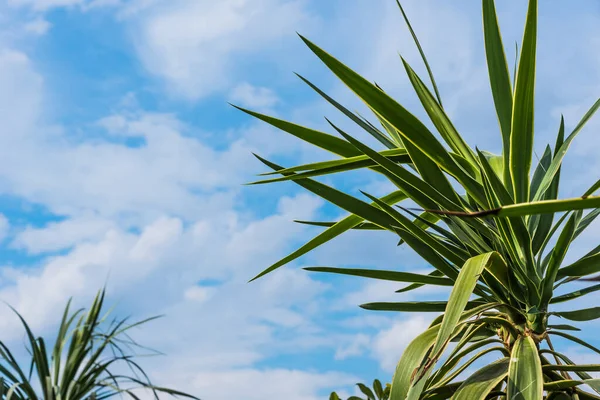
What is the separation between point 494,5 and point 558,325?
73 cm

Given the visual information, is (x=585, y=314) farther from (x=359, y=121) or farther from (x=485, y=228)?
(x=359, y=121)

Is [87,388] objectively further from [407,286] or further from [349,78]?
[349,78]

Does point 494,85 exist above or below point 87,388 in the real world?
above

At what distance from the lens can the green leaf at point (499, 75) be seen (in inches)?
57.5

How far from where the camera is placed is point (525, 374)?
1229mm

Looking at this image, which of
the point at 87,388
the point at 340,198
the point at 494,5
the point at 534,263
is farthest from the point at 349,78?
the point at 87,388

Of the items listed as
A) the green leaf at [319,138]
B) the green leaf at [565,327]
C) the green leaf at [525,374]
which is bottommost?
the green leaf at [525,374]

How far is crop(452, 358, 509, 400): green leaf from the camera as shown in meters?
1.27

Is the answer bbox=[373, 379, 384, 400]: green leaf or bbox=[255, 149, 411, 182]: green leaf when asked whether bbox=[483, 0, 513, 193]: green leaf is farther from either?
bbox=[373, 379, 384, 400]: green leaf

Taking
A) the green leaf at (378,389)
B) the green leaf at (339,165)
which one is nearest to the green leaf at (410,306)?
the green leaf at (339,165)

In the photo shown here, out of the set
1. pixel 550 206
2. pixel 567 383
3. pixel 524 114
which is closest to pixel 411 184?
pixel 524 114

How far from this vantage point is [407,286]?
1.97m

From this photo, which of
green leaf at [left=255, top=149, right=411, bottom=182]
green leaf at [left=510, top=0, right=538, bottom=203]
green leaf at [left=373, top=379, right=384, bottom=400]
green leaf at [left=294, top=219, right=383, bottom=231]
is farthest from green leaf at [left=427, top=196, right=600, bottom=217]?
green leaf at [left=373, top=379, right=384, bottom=400]

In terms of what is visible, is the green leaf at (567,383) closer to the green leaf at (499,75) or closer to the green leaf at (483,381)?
the green leaf at (483,381)
